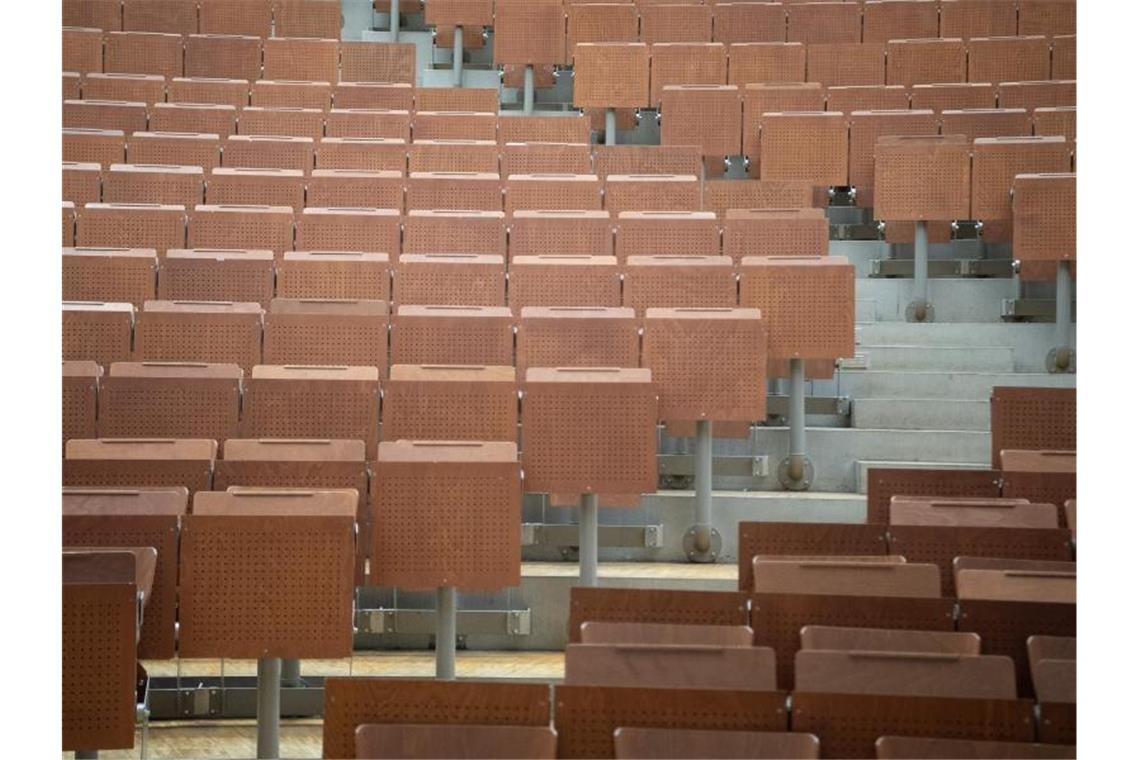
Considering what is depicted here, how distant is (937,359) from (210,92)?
61.0 inches

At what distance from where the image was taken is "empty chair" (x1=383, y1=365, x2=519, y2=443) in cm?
197

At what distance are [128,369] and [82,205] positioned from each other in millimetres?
665

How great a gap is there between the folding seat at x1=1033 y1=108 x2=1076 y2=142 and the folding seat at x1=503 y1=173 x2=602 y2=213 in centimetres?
86

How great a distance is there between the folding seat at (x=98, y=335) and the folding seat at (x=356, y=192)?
0.57 meters

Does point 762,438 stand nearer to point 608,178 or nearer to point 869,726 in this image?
point 608,178

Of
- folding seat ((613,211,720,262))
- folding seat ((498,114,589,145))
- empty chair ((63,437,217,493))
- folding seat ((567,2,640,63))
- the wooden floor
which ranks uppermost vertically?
folding seat ((567,2,640,63))

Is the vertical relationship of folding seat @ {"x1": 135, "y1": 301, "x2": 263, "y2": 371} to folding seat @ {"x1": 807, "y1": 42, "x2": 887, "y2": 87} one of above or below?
below

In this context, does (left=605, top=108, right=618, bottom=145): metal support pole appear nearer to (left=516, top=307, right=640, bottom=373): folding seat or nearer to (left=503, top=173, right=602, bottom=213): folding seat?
(left=503, top=173, right=602, bottom=213): folding seat

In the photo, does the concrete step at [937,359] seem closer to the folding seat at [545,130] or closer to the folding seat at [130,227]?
the folding seat at [545,130]

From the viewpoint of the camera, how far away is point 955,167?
2.72 meters

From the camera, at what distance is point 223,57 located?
11.1 feet

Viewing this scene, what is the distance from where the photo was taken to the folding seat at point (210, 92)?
319 centimetres

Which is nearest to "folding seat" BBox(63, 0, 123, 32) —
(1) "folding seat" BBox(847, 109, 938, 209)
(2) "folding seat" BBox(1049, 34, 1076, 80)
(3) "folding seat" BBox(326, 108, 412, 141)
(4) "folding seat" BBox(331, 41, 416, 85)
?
(4) "folding seat" BBox(331, 41, 416, 85)
